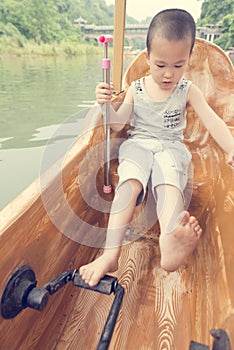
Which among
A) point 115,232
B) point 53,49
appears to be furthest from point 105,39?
point 53,49

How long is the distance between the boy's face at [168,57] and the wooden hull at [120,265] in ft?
1.15

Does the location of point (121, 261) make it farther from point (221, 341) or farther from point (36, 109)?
point (36, 109)

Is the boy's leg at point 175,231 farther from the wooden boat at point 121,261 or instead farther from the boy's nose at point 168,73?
the boy's nose at point 168,73

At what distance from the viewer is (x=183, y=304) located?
3.69 ft

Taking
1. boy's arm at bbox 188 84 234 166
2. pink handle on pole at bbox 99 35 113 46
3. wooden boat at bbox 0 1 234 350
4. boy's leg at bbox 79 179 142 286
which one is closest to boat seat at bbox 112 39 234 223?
wooden boat at bbox 0 1 234 350

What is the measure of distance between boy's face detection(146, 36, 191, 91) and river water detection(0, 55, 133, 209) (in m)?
0.23

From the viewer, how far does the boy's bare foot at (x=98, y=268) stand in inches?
35.6

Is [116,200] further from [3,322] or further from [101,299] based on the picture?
[3,322]

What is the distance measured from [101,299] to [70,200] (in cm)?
39

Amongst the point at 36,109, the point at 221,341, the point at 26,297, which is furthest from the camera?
the point at 36,109

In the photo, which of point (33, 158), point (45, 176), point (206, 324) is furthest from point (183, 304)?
point (33, 158)

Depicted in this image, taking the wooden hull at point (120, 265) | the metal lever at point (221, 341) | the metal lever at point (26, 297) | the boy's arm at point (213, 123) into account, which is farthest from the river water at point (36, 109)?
the metal lever at point (221, 341)

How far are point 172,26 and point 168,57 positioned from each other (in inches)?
3.9

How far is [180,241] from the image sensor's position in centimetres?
96
